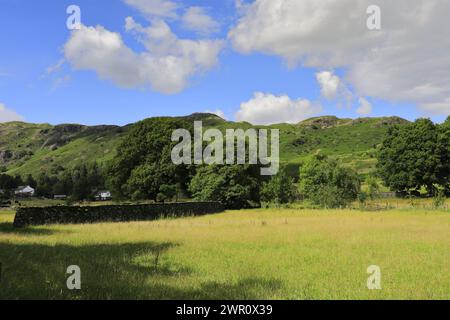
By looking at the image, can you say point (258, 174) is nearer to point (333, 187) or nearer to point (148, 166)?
point (333, 187)

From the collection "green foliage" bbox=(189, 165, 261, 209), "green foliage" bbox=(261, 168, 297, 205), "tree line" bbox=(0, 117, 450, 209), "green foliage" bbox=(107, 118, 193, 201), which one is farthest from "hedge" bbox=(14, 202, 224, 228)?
"green foliage" bbox=(261, 168, 297, 205)

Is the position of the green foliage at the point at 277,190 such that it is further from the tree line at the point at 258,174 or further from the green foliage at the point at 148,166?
the green foliage at the point at 148,166

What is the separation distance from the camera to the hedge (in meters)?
32.2

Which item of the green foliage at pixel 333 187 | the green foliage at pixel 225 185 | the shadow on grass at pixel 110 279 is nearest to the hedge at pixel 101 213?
the green foliage at pixel 225 185

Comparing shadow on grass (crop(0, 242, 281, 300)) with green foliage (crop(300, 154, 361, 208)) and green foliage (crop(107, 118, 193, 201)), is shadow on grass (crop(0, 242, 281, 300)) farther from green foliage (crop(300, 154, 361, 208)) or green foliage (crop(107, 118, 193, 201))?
green foliage (crop(300, 154, 361, 208))

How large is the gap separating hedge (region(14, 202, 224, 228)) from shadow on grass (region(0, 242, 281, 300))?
1546cm

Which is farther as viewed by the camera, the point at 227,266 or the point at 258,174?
the point at 258,174

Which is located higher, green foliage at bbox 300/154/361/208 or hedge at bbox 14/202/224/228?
green foliage at bbox 300/154/361/208

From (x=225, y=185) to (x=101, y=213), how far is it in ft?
84.2

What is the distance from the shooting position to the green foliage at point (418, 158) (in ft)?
247

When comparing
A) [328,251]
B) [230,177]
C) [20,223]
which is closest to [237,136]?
→ [230,177]

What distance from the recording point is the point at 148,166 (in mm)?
65000

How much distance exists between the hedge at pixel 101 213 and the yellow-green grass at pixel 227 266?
9871mm

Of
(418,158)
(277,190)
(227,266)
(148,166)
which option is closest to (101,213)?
(227,266)
